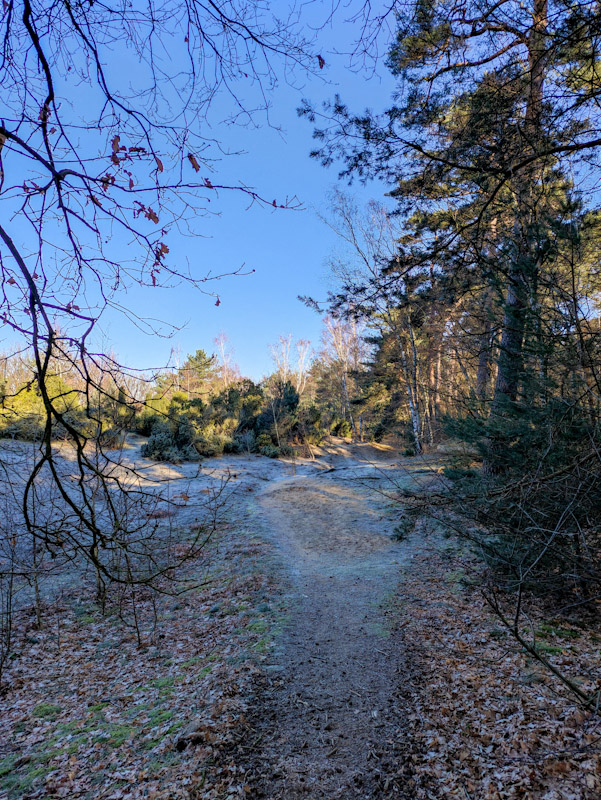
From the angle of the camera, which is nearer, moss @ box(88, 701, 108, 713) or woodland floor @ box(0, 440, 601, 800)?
woodland floor @ box(0, 440, 601, 800)

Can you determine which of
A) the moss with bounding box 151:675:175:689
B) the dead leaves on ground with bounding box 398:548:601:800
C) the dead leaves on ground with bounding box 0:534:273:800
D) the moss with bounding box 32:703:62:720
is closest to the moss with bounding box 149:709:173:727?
the dead leaves on ground with bounding box 0:534:273:800

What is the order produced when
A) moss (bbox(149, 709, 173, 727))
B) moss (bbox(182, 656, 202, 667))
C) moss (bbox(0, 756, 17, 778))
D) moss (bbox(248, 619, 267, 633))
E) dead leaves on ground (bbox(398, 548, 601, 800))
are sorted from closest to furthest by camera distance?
1. dead leaves on ground (bbox(398, 548, 601, 800))
2. moss (bbox(0, 756, 17, 778))
3. moss (bbox(149, 709, 173, 727))
4. moss (bbox(182, 656, 202, 667))
5. moss (bbox(248, 619, 267, 633))

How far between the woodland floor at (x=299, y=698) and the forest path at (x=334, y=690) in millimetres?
14

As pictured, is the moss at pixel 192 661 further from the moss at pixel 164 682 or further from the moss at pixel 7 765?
the moss at pixel 7 765

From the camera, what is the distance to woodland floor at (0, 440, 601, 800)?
94.3 inches

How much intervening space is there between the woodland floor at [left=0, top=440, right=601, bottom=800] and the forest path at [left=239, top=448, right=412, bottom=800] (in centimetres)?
1

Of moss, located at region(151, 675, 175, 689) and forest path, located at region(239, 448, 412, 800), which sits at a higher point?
forest path, located at region(239, 448, 412, 800)

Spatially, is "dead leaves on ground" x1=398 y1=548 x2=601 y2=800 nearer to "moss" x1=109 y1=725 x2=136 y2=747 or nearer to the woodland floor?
the woodland floor

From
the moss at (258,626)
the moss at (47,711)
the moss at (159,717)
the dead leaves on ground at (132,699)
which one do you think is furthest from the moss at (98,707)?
the moss at (258,626)

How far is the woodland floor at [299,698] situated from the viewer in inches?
94.3

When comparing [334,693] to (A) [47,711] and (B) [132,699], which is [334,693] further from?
(A) [47,711]

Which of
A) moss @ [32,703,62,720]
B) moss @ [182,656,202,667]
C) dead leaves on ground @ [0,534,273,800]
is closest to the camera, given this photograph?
dead leaves on ground @ [0,534,273,800]

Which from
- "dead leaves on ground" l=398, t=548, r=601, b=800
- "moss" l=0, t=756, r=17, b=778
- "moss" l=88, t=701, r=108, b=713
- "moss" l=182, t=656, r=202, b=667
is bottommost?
"moss" l=88, t=701, r=108, b=713

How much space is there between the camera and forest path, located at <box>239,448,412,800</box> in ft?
8.11
